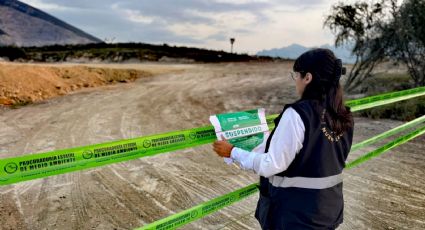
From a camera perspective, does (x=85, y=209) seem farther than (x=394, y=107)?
No

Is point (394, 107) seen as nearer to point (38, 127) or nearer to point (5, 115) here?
point (38, 127)

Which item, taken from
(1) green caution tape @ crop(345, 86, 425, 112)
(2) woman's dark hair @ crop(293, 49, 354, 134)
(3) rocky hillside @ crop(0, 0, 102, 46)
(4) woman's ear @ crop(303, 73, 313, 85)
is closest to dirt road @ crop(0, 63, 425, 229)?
(1) green caution tape @ crop(345, 86, 425, 112)

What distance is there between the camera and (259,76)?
21.1 metres

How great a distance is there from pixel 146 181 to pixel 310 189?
13.4 ft

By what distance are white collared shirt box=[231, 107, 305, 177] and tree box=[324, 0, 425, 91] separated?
13517mm

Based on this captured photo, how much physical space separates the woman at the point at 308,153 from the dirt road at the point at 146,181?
2261 millimetres

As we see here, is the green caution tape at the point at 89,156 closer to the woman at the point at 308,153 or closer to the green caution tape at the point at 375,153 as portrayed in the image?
the woman at the point at 308,153

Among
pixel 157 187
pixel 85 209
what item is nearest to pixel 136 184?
pixel 157 187

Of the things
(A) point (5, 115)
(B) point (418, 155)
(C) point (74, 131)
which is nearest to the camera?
(B) point (418, 155)

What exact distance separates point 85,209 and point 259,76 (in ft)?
55.1

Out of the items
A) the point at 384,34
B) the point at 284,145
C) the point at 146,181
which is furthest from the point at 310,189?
the point at 384,34

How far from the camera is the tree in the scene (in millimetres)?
14211

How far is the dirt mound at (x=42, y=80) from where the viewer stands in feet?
46.0

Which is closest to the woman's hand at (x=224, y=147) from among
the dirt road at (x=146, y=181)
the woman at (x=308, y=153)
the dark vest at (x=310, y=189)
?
the woman at (x=308, y=153)
